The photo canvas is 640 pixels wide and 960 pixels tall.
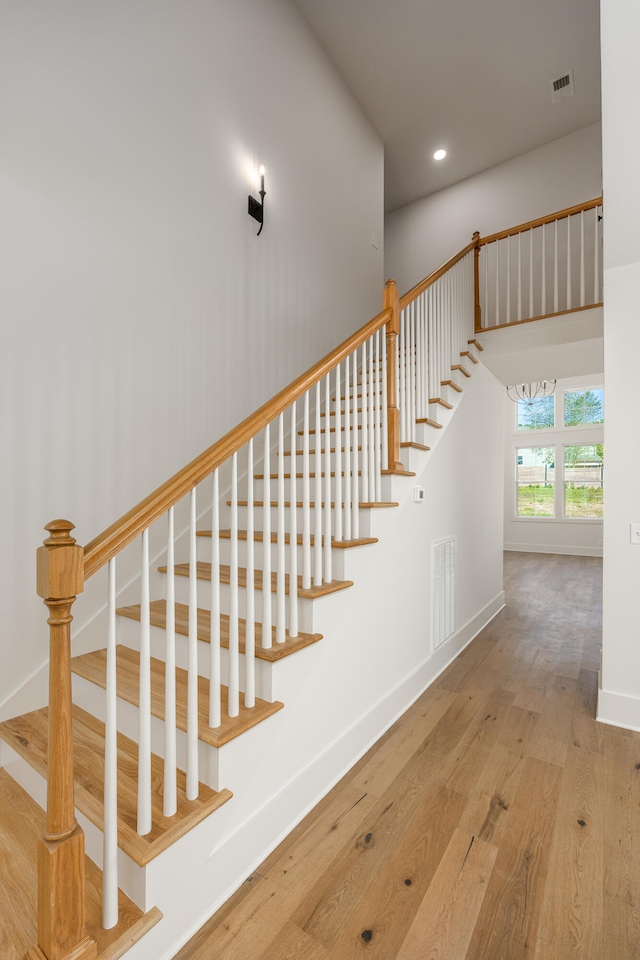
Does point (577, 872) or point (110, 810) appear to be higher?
point (110, 810)

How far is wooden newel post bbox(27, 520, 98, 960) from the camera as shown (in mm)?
1088

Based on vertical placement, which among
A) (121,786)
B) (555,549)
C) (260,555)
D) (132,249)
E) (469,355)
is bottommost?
(555,549)

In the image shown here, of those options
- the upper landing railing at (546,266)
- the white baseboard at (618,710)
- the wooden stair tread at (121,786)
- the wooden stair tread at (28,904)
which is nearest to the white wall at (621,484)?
the white baseboard at (618,710)

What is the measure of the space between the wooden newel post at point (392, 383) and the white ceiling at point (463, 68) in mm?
3272

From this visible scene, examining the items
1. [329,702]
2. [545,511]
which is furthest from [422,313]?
[545,511]

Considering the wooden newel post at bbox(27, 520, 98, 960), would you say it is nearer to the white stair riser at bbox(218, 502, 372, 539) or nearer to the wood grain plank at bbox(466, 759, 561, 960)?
the wood grain plank at bbox(466, 759, 561, 960)

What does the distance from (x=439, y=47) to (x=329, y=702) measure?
569 cm

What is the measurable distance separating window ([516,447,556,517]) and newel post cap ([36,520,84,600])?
968 cm

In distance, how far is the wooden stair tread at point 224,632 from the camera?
174 centimetres

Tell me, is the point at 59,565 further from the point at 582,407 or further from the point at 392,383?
the point at 582,407

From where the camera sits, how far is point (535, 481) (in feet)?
31.0

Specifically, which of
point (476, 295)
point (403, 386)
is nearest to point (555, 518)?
point (476, 295)

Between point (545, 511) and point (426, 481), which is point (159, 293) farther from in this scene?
point (545, 511)

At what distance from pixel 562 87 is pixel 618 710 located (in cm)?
590
